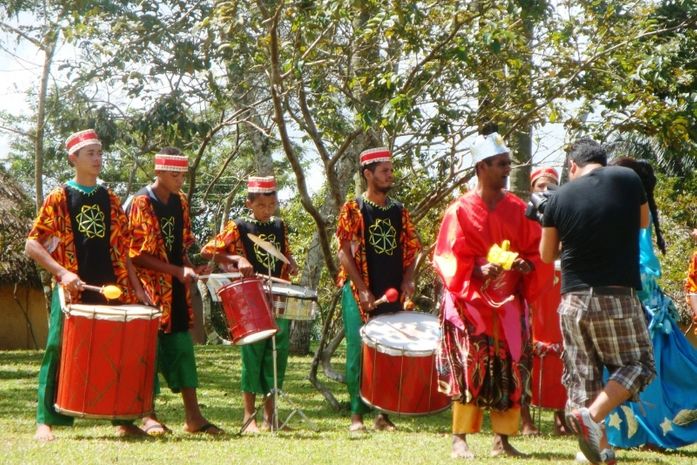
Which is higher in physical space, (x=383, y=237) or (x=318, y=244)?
(x=383, y=237)

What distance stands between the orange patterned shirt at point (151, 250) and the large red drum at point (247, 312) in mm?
629

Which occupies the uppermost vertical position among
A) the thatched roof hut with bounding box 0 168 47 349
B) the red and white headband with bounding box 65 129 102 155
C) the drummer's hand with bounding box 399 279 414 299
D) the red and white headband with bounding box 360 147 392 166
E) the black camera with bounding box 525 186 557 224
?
the red and white headband with bounding box 360 147 392 166

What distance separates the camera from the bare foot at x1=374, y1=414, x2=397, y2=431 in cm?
869

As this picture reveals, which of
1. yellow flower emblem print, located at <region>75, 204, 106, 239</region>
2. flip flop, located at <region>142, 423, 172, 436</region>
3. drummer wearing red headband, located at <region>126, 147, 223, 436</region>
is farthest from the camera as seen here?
drummer wearing red headband, located at <region>126, 147, 223, 436</region>

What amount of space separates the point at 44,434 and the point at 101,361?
76cm

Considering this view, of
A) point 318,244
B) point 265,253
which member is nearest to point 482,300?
point 265,253

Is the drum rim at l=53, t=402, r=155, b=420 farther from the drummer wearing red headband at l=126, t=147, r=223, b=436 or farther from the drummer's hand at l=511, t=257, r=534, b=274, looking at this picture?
the drummer's hand at l=511, t=257, r=534, b=274

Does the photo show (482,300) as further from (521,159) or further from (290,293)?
(521,159)

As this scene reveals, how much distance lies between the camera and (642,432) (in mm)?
7730

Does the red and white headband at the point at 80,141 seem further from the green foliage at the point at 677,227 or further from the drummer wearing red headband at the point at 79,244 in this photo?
the green foliage at the point at 677,227

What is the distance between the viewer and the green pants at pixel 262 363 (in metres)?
8.75

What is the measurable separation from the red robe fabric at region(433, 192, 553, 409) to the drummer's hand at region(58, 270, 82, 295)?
2420 millimetres

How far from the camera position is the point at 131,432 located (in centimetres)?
781

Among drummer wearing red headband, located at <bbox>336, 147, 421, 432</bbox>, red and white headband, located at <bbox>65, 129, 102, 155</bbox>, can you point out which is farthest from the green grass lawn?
red and white headband, located at <bbox>65, 129, 102, 155</bbox>
